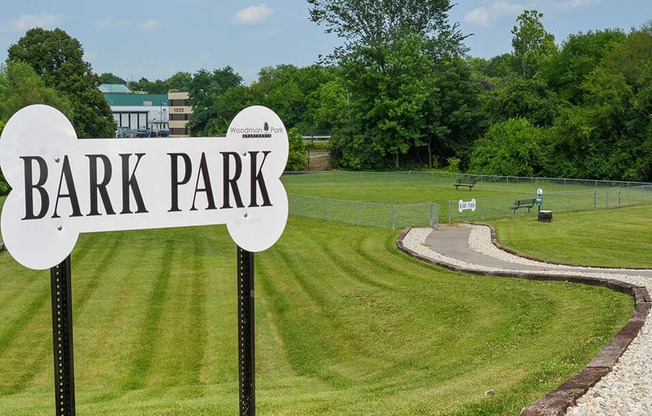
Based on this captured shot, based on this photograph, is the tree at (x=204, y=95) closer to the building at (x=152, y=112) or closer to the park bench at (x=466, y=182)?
the building at (x=152, y=112)

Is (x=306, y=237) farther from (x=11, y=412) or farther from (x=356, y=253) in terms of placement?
(x=11, y=412)

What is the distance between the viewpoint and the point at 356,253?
939 inches

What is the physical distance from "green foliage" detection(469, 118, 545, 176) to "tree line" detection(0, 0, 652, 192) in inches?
3.7

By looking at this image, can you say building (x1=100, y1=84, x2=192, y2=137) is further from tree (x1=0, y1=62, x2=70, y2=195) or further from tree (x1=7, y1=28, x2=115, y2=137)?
tree (x1=0, y1=62, x2=70, y2=195)

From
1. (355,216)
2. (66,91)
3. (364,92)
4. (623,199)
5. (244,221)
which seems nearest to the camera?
(244,221)

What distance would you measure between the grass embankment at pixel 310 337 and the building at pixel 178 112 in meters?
95.7

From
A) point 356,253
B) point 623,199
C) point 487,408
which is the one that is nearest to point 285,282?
point 356,253

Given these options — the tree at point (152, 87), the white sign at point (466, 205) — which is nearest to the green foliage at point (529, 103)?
the white sign at point (466, 205)

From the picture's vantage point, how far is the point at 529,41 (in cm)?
9275

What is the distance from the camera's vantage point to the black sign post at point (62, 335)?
4871mm

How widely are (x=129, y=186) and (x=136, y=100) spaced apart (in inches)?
4841

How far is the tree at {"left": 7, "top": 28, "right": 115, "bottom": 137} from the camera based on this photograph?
76.3 meters

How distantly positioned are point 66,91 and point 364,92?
31445 mm

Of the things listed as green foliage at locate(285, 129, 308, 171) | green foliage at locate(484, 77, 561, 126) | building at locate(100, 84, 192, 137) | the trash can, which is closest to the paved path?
the trash can
